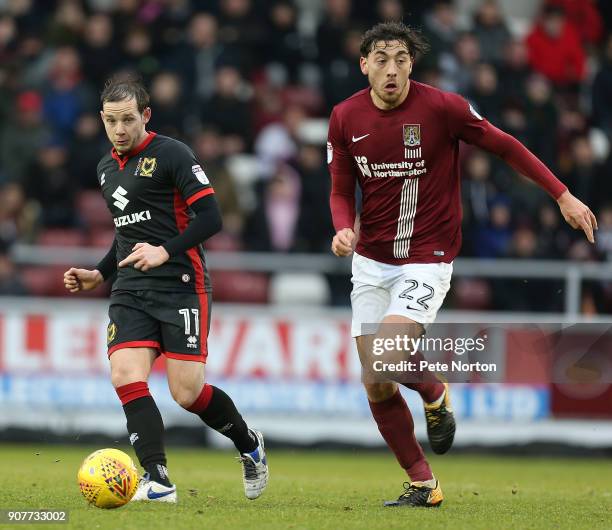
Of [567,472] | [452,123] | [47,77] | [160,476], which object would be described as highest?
[47,77]

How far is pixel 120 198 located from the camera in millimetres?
7852

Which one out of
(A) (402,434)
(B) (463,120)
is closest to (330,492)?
(A) (402,434)

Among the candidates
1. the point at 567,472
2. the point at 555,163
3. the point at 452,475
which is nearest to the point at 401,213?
the point at 452,475

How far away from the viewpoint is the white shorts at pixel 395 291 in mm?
7852

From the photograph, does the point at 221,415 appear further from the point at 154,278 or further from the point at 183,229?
the point at 183,229

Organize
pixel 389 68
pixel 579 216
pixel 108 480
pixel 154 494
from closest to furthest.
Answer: pixel 108 480
pixel 579 216
pixel 154 494
pixel 389 68

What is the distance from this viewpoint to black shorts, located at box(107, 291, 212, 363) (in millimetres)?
7738

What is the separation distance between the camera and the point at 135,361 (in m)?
7.66

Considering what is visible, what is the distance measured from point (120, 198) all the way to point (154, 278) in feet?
1.71

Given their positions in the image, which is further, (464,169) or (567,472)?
(464,169)

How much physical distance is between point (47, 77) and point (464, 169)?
220 inches

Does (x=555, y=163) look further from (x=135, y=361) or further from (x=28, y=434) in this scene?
(x=135, y=361)

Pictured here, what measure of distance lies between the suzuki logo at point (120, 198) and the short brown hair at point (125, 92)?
0.48 m

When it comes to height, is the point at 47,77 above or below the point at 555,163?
above
